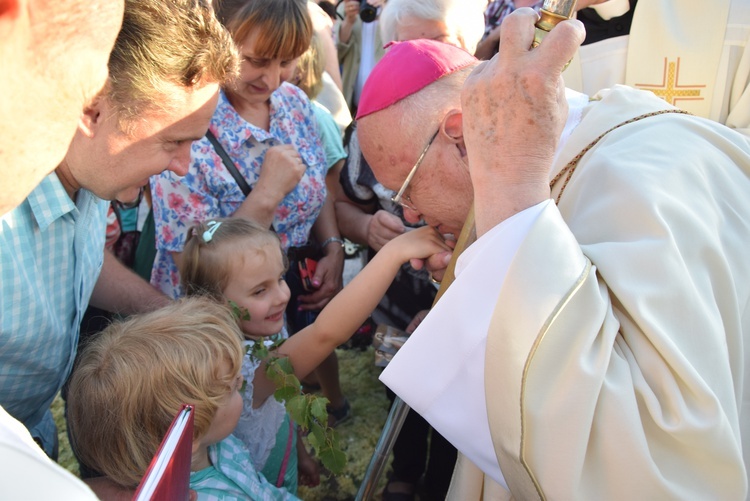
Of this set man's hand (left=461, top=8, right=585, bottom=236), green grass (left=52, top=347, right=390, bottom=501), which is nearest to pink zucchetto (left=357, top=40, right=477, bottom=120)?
man's hand (left=461, top=8, right=585, bottom=236)

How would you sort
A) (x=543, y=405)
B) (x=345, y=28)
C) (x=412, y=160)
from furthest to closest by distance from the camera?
1. (x=345, y=28)
2. (x=412, y=160)
3. (x=543, y=405)

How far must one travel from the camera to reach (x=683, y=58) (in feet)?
10.4

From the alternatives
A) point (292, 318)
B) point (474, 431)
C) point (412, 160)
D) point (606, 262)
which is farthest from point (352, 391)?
point (606, 262)

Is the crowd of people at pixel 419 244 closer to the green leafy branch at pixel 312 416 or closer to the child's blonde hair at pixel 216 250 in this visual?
the child's blonde hair at pixel 216 250

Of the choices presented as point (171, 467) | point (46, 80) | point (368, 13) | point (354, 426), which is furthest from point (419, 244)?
point (368, 13)

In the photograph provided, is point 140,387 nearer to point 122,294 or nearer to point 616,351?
point 122,294

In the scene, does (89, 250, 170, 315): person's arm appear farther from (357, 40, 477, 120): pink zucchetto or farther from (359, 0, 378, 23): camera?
(359, 0, 378, 23): camera

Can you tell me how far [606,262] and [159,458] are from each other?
108 cm

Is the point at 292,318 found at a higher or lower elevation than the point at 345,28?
lower

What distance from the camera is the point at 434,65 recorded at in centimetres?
232

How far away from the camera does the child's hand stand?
240 centimetres

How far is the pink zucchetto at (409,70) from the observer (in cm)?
230

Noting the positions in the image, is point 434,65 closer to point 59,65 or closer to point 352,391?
point 59,65

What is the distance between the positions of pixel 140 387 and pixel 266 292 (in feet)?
3.08
